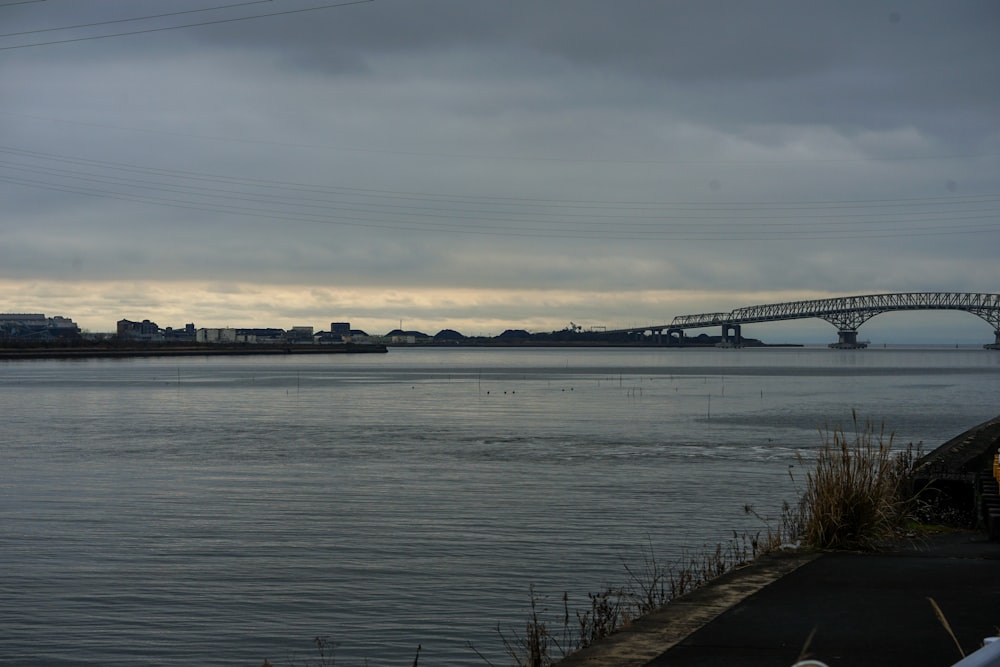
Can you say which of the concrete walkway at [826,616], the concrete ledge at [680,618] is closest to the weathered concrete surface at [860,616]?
the concrete walkway at [826,616]

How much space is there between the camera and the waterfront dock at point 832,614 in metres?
8.51

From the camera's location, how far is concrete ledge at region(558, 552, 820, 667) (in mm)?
8766

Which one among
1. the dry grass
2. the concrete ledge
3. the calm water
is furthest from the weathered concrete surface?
Answer: the calm water

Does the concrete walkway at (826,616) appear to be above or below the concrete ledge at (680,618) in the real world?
above

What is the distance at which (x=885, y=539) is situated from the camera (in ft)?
47.2

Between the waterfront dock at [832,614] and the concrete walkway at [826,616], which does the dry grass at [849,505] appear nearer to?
the waterfront dock at [832,614]

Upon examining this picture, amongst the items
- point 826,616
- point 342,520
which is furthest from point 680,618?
point 342,520

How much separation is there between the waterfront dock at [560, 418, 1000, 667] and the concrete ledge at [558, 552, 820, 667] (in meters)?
0.01

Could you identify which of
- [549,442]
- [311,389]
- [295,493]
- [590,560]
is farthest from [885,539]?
[311,389]

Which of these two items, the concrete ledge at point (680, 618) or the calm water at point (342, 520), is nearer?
the concrete ledge at point (680, 618)

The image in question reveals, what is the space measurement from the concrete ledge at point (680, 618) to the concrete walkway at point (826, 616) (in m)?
0.01

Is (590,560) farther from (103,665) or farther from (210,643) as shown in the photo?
(103,665)

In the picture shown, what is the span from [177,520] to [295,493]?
447cm

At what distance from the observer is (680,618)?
10.1 metres
